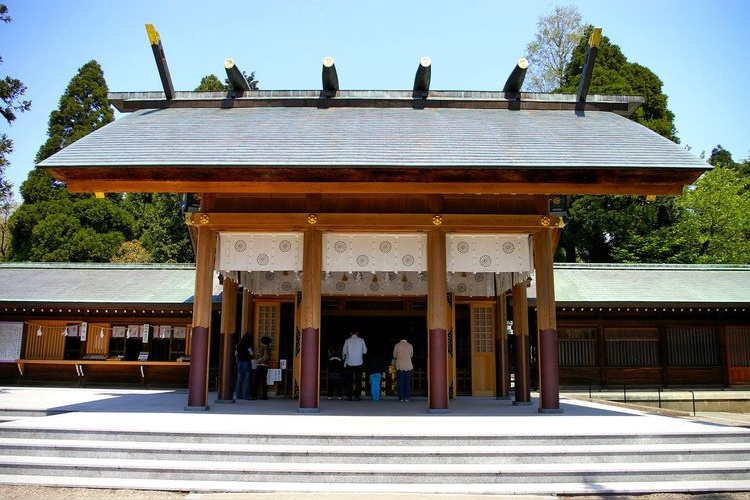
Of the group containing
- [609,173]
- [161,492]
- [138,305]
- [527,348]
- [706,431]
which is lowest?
→ [161,492]

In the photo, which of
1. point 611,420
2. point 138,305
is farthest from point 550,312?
point 138,305

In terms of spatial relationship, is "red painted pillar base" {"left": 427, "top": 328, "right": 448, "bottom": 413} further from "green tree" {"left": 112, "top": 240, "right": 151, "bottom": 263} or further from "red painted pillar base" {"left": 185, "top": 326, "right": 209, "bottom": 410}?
"green tree" {"left": 112, "top": 240, "right": 151, "bottom": 263}

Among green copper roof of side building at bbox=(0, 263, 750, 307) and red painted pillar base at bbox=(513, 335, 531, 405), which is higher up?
green copper roof of side building at bbox=(0, 263, 750, 307)

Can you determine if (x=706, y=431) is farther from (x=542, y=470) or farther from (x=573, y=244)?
(x=573, y=244)

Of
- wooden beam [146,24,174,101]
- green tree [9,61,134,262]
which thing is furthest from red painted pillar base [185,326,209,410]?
green tree [9,61,134,262]

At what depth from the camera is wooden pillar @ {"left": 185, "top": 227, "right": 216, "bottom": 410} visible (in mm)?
11141

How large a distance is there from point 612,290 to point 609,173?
1036 cm

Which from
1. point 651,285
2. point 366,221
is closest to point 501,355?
point 366,221

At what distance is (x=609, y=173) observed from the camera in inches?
419

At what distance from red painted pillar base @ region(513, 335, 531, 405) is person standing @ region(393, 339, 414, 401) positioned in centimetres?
246

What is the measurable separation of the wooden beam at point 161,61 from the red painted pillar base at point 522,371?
389 inches

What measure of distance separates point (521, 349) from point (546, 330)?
2.18 meters

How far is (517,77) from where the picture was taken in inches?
520

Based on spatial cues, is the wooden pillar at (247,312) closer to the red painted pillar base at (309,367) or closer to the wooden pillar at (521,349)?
the red painted pillar base at (309,367)
